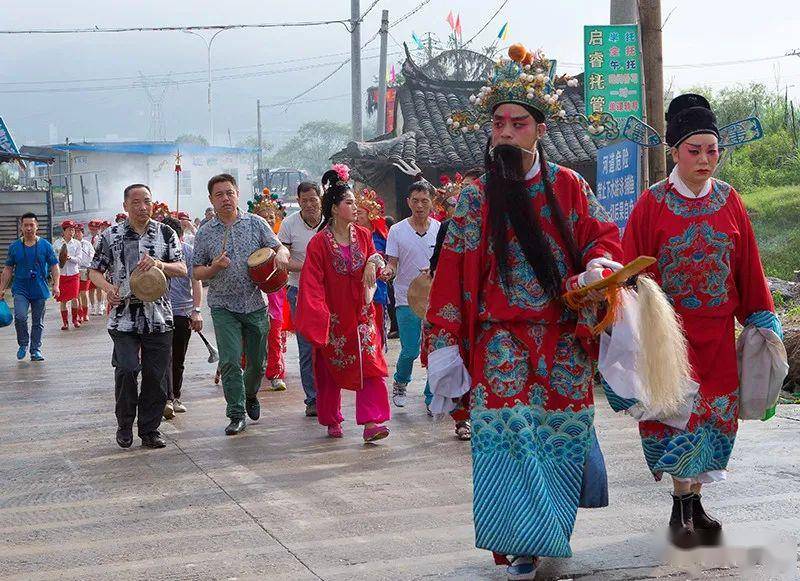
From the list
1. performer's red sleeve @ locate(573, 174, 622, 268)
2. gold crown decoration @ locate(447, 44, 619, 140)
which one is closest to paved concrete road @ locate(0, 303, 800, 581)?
performer's red sleeve @ locate(573, 174, 622, 268)

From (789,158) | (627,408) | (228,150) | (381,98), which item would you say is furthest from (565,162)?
(228,150)

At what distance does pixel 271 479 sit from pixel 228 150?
62.4 meters

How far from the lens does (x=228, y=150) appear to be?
2697 inches

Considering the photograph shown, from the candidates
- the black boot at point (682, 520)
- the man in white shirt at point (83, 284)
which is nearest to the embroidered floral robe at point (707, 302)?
the black boot at point (682, 520)

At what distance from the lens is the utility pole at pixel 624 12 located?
1220 cm

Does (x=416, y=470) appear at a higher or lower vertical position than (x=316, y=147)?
lower

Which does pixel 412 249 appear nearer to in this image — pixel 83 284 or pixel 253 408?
pixel 253 408

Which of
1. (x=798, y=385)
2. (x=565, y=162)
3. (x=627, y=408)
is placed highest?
(x=565, y=162)

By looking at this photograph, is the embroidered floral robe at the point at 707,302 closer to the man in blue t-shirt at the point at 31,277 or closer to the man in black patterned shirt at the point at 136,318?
the man in black patterned shirt at the point at 136,318

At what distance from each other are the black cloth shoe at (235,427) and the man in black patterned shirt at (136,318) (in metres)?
0.58

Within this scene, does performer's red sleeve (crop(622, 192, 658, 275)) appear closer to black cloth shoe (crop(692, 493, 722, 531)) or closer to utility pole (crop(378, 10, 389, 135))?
black cloth shoe (crop(692, 493, 722, 531))

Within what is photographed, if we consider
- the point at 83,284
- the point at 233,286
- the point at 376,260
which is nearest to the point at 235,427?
the point at 233,286

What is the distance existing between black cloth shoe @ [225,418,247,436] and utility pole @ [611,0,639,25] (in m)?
5.79

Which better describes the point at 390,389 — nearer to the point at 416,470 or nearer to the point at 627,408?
the point at 416,470
